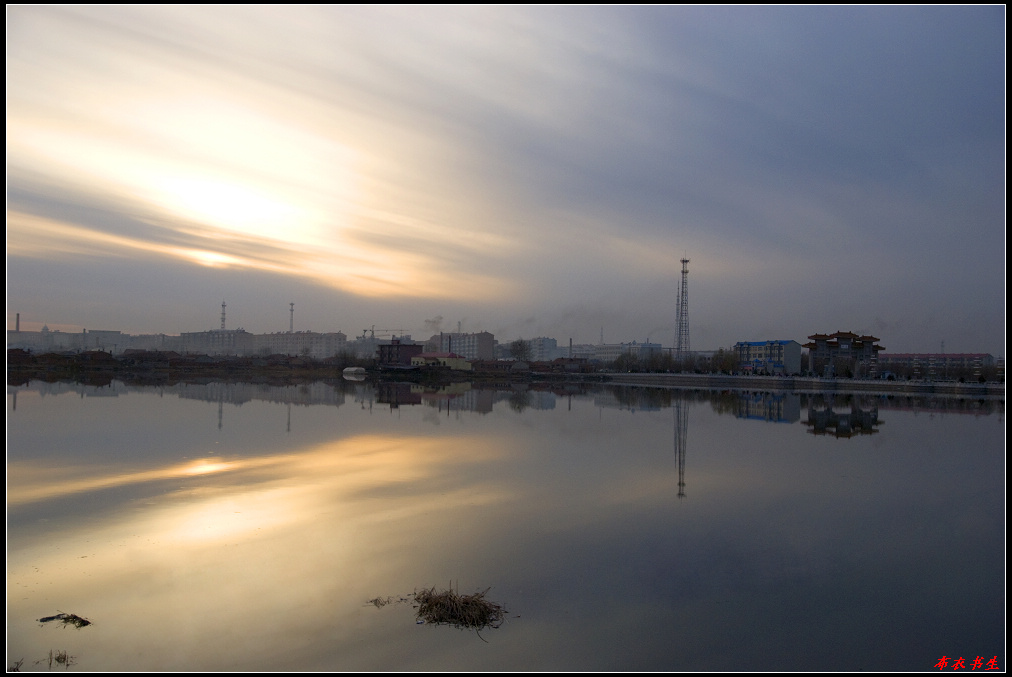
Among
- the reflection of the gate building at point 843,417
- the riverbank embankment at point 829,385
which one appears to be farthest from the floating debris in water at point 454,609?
the riverbank embankment at point 829,385

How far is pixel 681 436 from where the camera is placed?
70.4 ft

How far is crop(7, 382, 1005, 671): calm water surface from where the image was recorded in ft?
18.3

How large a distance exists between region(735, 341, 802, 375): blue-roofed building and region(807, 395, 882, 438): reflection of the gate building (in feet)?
177

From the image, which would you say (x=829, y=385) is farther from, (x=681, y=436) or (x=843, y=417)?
(x=681, y=436)

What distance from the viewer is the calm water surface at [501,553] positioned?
558cm

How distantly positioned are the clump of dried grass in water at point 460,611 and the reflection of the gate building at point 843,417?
20.4 meters

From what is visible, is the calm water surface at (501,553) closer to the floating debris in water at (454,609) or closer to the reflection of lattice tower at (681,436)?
the floating debris in water at (454,609)

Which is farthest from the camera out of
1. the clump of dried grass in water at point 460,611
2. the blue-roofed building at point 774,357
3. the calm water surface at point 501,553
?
the blue-roofed building at point 774,357

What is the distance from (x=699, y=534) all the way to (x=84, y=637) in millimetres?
7604

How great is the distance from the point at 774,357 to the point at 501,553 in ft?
343

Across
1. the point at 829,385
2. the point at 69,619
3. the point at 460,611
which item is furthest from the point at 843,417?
the point at 829,385

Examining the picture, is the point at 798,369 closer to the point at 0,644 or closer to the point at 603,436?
the point at 603,436

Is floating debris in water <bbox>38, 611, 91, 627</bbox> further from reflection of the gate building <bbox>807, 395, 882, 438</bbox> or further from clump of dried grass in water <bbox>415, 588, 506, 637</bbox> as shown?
reflection of the gate building <bbox>807, 395, 882, 438</bbox>

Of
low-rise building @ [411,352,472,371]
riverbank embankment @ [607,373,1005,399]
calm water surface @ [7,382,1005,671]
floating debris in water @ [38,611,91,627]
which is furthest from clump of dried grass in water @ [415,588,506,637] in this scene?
low-rise building @ [411,352,472,371]
